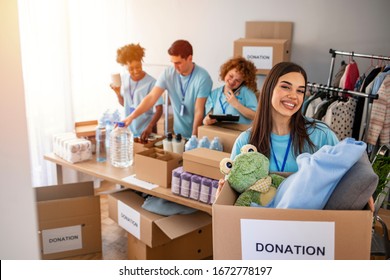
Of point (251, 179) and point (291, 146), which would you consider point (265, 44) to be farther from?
point (251, 179)

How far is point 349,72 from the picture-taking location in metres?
2.06

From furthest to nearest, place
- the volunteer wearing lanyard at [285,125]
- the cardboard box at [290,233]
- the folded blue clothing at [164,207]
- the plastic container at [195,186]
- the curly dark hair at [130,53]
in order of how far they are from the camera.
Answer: the curly dark hair at [130,53] → the folded blue clothing at [164,207] → the plastic container at [195,186] → the volunteer wearing lanyard at [285,125] → the cardboard box at [290,233]

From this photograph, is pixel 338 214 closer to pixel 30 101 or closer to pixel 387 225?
pixel 387 225

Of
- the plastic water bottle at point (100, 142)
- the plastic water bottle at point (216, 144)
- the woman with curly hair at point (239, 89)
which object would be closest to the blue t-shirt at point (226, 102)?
the woman with curly hair at point (239, 89)

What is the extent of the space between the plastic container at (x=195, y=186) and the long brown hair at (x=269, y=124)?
464mm

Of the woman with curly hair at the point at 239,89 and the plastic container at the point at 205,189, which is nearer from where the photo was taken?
the plastic container at the point at 205,189

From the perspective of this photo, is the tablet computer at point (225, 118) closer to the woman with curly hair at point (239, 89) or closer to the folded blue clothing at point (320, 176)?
the woman with curly hair at point (239, 89)

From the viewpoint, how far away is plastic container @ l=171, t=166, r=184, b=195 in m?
1.96

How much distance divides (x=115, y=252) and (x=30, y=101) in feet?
3.11

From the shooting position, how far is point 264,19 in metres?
2.05

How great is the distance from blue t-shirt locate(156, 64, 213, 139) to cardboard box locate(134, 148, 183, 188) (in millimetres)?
281

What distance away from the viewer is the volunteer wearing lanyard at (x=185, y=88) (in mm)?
2346

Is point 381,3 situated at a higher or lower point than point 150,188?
higher
